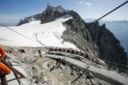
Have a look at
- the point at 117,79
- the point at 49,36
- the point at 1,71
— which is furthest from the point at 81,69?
the point at 49,36

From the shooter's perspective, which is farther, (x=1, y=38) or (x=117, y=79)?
(x=1, y=38)

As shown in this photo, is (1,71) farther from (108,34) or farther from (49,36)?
(108,34)

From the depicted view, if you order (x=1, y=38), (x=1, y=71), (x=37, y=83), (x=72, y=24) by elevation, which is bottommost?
(x=37, y=83)

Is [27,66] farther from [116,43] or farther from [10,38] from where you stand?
[116,43]

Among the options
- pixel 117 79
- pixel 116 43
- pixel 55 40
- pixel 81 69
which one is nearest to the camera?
pixel 117 79

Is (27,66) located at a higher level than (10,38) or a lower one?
lower

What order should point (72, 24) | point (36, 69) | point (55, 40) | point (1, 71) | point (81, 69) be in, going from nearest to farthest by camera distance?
1. point (1, 71)
2. point (36, 69)
3. point (81, 69)
4. point (55, 40)
5. point (72, 24)

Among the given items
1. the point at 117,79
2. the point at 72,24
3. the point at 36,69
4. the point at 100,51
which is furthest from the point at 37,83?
the point at 100,51

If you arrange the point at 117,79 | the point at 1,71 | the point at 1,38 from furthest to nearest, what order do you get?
the point at 1,38 → the point at 117,79 → the point at 1,71

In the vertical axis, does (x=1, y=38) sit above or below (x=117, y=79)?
above
